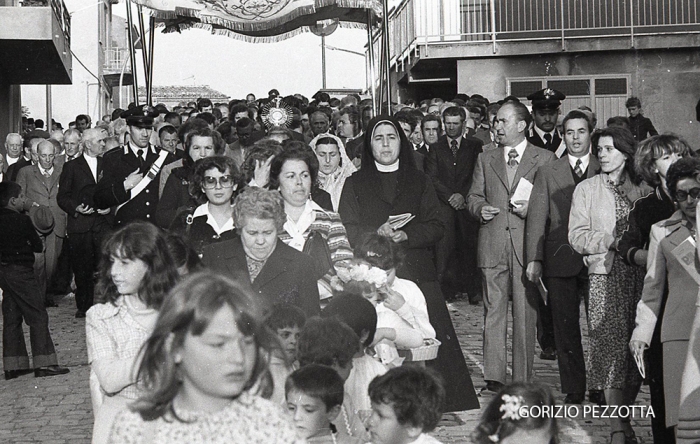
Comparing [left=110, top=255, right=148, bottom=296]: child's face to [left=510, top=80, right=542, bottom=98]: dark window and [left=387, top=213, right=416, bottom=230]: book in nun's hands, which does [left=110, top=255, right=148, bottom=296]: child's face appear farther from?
[left=510, top=80, right=542, bottom=98]: dark window

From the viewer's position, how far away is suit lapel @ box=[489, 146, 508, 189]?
937 centimetres

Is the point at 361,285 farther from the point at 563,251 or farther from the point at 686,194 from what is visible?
the point at 563,251

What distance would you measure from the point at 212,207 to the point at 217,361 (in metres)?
4.70

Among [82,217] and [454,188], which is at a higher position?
[454,188]

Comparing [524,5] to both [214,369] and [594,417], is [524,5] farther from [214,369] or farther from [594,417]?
[214,369]

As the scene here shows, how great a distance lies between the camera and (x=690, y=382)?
5586 mm

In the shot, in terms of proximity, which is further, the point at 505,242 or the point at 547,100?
the point at 547,100

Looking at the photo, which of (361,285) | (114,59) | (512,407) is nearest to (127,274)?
(361,285)

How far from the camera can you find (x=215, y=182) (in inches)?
302

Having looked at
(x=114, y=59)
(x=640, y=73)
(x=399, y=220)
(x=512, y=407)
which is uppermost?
(x=114, y=59)

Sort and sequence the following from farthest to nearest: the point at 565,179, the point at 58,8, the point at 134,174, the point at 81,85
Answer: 1. the point at 81,85
2. the point at 58,8
3. the point at 134,174
4. the point at 565,179

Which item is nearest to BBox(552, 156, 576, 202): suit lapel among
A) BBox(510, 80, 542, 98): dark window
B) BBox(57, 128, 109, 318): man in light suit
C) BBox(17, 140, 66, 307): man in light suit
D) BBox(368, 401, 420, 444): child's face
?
BBox(368, 401, 420, 444): child's face

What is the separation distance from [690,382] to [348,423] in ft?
5.47

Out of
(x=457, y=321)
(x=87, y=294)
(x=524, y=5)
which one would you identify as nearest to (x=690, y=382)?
(x=457, y=321)
